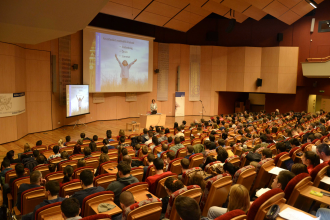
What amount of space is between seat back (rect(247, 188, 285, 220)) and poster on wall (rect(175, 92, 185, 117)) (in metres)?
13.5

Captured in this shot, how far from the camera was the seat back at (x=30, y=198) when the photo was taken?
323 centimetres

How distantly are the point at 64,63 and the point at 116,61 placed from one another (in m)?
2.59

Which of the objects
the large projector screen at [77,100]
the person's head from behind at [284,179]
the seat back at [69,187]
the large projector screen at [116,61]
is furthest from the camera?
the large projector screen at [116,61]

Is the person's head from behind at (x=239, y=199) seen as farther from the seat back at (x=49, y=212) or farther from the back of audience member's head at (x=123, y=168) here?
the seat back at (x=49, y=212)

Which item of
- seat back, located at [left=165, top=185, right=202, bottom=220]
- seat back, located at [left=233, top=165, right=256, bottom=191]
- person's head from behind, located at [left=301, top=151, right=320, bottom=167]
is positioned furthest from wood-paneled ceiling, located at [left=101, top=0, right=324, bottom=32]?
seat back, located at [left=165, top=185, right=202, bottom=220]

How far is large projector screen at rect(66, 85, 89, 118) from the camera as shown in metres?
10.6

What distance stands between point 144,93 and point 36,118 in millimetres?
6399

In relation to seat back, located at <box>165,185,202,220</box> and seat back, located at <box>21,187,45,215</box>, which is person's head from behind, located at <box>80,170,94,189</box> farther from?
seat back, located at <box>165,185,202,220</box>

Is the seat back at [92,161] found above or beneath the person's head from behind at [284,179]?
beneath

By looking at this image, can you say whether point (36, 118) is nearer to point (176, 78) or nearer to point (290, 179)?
point (176, 78)

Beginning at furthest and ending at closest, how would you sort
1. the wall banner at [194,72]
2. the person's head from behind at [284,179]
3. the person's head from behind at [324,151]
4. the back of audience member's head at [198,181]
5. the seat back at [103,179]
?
1. the wall banner at [194,72]
2. the person's head from behind at [324,151]
3. the seat back at [103,179]
4. the back of audience member's head at [198,181]
5. the person's head from behind at [284,179]

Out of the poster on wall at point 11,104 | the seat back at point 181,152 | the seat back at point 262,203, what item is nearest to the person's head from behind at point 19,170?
the seat back at point 181,152

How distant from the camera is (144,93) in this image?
15016mm

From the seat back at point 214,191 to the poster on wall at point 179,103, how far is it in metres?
12.7
